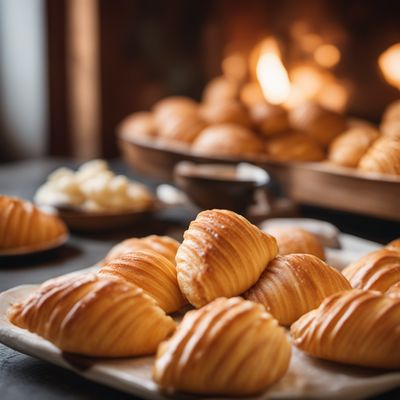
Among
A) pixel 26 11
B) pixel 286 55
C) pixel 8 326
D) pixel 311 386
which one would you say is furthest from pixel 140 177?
pixel 311 386

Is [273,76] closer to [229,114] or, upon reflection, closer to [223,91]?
[223,91]

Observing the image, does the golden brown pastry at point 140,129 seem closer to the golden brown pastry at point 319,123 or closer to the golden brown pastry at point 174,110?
the golden brown pastry at point 174,110

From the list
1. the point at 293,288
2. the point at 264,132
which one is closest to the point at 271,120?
the point at 264,132

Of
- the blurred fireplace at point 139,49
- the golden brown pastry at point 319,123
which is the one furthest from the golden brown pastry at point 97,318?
the blurred fireplace at point 139,49

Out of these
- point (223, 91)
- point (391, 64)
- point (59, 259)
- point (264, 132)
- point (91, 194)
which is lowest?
point (59, 259)

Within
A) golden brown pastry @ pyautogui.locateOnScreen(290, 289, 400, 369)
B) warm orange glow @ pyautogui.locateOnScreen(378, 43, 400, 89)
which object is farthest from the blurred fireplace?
golden brown pastry @ pyautogui.locateOnScreen(290, 289, 400, 369)

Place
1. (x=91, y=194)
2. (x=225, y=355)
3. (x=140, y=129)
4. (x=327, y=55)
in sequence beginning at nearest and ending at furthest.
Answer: (x=225, y=355), (x=91, y=194), (x=140, y=129), (x=327, y=55)

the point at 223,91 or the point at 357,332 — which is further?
the point at 223,91

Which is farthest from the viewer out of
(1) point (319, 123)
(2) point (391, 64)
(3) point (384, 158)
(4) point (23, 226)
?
(2) point (391, 64)
